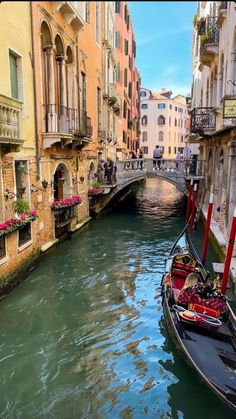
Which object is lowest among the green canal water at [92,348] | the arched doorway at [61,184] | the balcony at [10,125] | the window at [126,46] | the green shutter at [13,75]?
the green canal water at [92,348]

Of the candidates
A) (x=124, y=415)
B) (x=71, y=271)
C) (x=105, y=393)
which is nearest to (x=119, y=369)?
(x=105, y=393)

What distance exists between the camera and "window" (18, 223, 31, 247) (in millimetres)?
7461

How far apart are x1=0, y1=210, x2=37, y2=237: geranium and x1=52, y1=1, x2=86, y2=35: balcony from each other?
5270 mm

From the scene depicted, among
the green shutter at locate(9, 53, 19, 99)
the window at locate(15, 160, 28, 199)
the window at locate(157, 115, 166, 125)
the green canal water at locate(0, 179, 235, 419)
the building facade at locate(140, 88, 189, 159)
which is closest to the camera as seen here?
the green canal water at locate(0, 179, 235, 419)

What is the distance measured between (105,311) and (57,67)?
6.89 metres

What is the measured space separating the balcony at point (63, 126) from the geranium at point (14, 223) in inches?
83.3

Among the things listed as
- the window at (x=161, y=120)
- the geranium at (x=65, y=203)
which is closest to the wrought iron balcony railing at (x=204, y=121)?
the geranium at (x=65, y=203)

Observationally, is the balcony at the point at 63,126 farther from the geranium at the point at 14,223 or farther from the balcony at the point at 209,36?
the balcony at the point at 209,36

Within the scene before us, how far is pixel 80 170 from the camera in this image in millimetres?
12266

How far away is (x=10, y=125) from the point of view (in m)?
5.99

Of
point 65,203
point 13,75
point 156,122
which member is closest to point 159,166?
point 65,203

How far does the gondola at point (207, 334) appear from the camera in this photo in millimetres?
3920

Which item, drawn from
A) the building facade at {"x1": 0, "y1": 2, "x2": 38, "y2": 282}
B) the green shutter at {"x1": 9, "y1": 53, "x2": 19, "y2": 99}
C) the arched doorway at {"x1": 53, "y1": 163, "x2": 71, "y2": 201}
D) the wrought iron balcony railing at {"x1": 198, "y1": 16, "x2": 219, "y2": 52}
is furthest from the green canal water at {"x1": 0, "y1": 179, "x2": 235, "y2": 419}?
the wrought iron balcony railing at {"x1": 198, "y1": 16, "x2": 219, "y2": 52}

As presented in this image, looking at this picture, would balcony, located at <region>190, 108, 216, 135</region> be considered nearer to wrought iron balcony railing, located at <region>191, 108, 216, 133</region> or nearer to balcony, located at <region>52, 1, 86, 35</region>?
wrought iron balcony railing, located at <region>191, 108, 216, 133</region>
